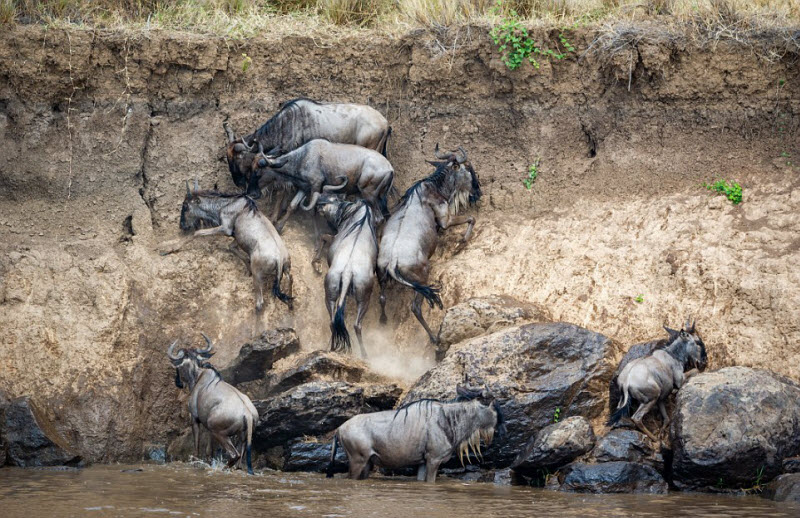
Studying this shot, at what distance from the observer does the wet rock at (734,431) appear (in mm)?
8781

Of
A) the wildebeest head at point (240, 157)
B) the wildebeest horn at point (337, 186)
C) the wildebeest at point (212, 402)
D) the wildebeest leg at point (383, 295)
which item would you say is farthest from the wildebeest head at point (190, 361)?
the wildebeest head at point (240, 157)

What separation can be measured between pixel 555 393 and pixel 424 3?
6.15 m

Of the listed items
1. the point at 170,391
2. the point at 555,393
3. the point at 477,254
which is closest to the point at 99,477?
the point at 170,391

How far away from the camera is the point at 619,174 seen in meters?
12.8

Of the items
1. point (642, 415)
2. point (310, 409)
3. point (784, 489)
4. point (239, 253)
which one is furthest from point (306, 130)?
point (784, 489)

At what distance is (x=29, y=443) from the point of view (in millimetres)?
10078

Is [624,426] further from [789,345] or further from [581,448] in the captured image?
[789,345]

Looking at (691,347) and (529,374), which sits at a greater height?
(691,347)

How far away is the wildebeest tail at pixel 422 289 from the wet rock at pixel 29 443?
3.85 metres

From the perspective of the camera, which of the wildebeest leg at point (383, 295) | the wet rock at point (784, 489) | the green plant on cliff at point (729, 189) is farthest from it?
the green plant on cliff at point (729, 189)

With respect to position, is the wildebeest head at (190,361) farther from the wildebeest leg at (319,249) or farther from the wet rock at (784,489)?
the wet rock at (784,489)

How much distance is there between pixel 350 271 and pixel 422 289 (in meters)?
0.82

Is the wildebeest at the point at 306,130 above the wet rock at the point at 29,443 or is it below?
above

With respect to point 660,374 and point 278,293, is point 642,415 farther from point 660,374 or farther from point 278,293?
point 278,293
